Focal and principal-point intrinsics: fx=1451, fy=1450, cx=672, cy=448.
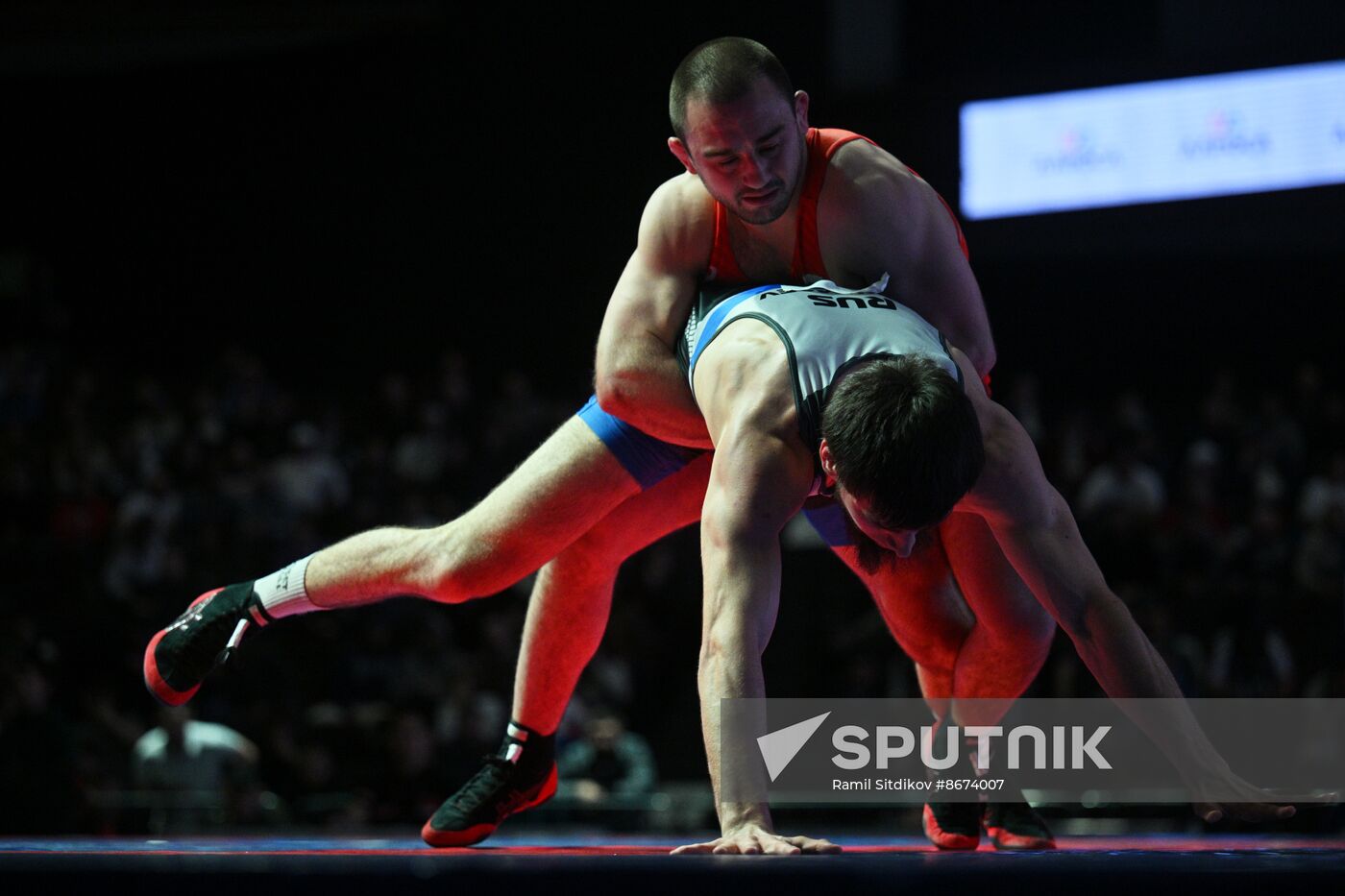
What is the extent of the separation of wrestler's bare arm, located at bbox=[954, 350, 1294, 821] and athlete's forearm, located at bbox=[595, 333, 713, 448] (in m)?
0.53

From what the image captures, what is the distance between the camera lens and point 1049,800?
15.8ft

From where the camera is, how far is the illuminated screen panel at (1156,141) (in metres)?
7.18

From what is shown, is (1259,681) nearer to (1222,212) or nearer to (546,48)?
(1222,212)

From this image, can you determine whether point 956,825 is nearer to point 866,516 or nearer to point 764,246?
point 866,516

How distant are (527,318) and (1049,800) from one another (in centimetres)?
588

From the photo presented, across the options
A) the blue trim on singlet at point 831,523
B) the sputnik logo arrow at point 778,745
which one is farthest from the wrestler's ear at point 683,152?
the sputnik logo arrow at point 778,745

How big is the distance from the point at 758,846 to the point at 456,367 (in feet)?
22.6

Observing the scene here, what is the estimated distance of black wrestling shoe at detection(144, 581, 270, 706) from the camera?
292 centimetres

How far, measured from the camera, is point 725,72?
2.40 m

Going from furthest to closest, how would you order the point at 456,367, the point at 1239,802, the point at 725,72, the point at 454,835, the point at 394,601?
the point at 456,367 → the point at 394,601 → the point at 454,835 → the point at 725,72 → the point at 1239,802

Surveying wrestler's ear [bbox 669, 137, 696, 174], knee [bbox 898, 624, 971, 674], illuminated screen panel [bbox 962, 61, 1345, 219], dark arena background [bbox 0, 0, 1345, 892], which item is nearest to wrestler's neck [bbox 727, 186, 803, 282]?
wrestler's ear [bbox 669, 137, 696, 174]

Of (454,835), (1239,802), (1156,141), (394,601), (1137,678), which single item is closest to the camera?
(1239,802)

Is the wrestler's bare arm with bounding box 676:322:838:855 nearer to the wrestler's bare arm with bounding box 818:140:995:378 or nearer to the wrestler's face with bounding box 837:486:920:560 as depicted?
the wrestler's face with bounding box 837:486:920:560

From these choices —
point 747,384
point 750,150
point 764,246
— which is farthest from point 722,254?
point 747,384
